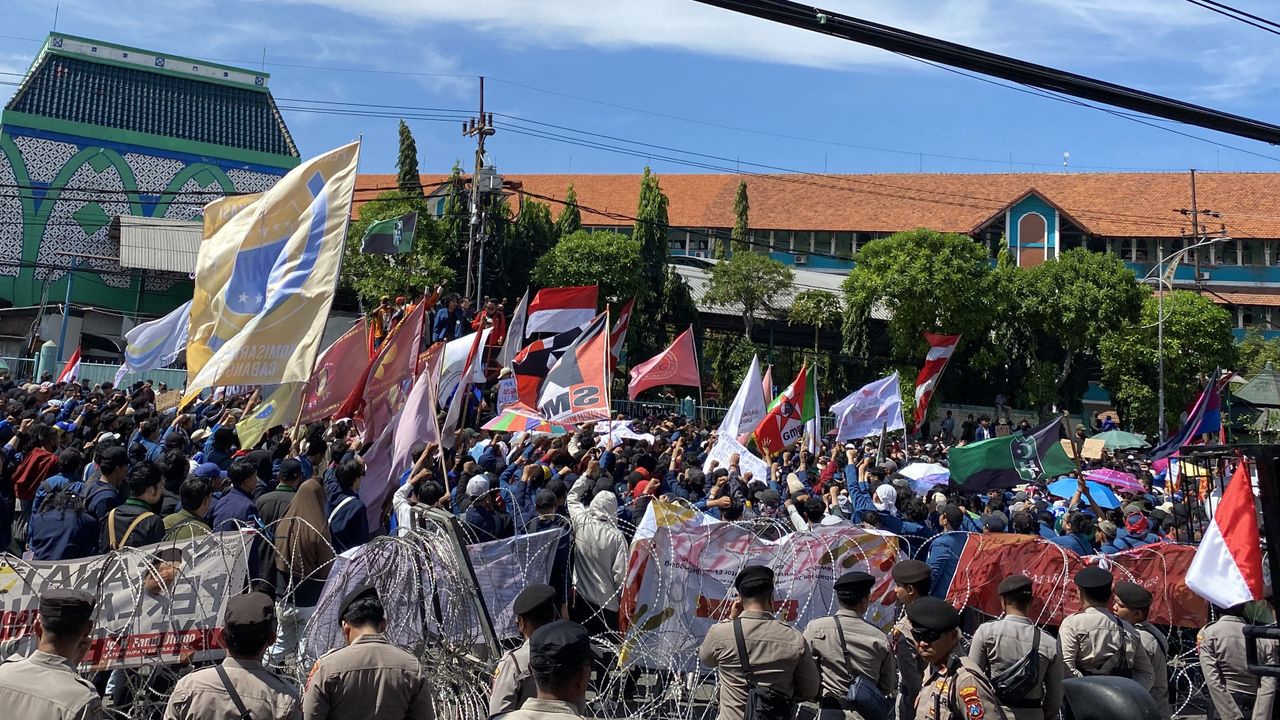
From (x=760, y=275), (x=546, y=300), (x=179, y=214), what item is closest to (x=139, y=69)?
(x=179, y=214)

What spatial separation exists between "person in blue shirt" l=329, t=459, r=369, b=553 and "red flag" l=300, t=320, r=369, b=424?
10.4ft

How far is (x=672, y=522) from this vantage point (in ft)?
29.2

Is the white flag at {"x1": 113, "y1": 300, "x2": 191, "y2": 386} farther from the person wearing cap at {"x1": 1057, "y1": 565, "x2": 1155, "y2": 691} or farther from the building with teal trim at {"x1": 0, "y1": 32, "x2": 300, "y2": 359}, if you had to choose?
the building with teal trim at {"x1": 0, "y1": 32, "x2": 300, "y2": 359}

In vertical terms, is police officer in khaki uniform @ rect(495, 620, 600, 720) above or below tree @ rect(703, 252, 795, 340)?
below

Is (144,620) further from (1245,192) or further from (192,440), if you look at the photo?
(1245,192)

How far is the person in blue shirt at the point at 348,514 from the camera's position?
8.45 m

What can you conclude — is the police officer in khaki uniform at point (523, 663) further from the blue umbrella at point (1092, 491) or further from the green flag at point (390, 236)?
the green flag at point (390, 236)

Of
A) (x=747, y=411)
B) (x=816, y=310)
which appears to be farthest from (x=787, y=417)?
(x=816, y=310)

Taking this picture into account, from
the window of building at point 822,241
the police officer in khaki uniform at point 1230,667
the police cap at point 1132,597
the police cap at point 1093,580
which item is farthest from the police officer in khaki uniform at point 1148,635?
the window of building at point 822,241

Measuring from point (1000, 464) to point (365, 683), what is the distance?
426 inches

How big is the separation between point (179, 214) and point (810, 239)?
112ft

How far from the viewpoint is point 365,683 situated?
4984mm

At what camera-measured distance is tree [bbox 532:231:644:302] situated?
4325 centimetres

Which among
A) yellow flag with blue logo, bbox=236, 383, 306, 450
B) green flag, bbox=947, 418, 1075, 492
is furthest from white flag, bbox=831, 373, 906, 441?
yellow flag with blue logo, bbox=236, 383, 306, 450
